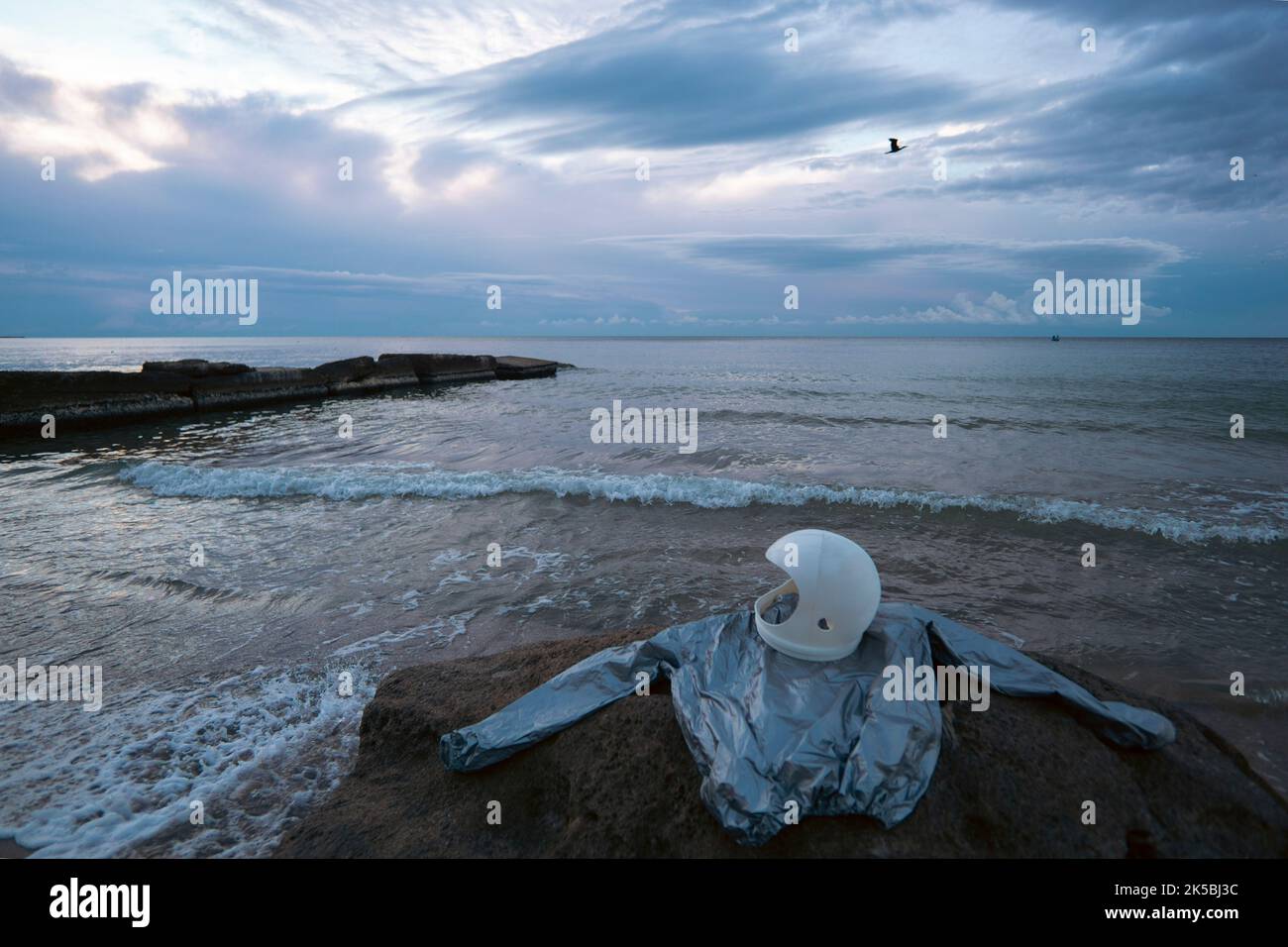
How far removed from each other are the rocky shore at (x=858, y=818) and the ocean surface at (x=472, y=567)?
587mm

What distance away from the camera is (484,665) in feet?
16.4

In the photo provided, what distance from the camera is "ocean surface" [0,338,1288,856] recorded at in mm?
4641

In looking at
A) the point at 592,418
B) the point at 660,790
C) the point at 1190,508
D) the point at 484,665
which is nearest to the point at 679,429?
the point at 592,418

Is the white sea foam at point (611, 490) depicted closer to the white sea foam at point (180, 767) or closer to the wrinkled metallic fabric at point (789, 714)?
the white sea foam at point (180, 767)

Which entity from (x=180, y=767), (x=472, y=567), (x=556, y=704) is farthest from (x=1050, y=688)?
(x=472, y=567)

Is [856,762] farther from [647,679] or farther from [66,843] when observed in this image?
[66,843]

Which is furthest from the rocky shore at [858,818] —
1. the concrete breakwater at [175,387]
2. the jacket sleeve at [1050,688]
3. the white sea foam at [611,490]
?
the concrete breakwater at [175,387]

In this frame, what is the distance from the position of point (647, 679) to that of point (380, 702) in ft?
6.25

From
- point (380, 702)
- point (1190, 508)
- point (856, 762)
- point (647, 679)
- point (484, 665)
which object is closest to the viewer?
point (856, 762)

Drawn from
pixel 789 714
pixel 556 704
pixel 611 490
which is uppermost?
pixel 611 490

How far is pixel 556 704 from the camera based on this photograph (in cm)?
400

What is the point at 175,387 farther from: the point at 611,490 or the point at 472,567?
the point at 472,567

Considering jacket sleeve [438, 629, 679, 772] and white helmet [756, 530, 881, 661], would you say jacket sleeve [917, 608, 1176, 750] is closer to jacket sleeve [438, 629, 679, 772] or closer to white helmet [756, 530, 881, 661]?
white helmet [756, 530, 881, 661]

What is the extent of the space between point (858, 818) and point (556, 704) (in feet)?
6.08
